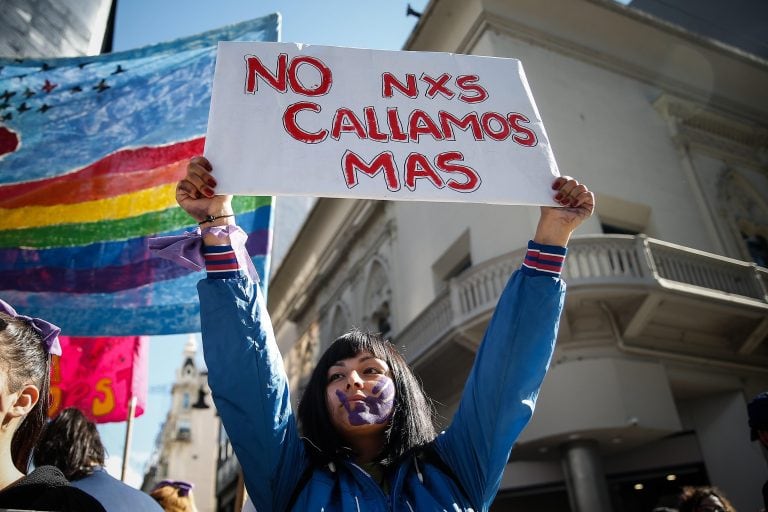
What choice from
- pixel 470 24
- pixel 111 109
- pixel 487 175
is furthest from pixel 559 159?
pixel 487 175

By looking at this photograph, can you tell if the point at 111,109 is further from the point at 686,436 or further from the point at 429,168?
the point at 686,436

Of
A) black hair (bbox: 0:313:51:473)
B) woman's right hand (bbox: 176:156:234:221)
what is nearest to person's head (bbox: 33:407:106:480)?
black hair (bbox: 0:313:51:473)

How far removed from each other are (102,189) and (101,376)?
1.69 meters

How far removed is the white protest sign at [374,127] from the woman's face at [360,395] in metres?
0.53

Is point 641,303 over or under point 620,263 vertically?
under

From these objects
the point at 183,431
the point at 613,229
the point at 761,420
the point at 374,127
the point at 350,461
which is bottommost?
the point at 350,461

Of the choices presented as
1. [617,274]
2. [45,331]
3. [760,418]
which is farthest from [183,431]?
[45,331]

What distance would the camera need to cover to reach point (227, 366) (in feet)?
4.90

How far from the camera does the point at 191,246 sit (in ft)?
5.30

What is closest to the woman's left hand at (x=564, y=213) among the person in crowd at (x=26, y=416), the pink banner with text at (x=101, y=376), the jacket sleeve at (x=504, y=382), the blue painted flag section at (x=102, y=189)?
the jacket sleeve at (x=504, y=382)

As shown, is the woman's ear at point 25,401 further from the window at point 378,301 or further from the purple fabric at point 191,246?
the window at point 378,301

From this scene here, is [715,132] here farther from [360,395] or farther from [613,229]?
[360,395]

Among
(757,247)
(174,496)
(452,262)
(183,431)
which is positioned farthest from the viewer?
(183,431)

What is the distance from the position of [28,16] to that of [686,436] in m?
11.5
